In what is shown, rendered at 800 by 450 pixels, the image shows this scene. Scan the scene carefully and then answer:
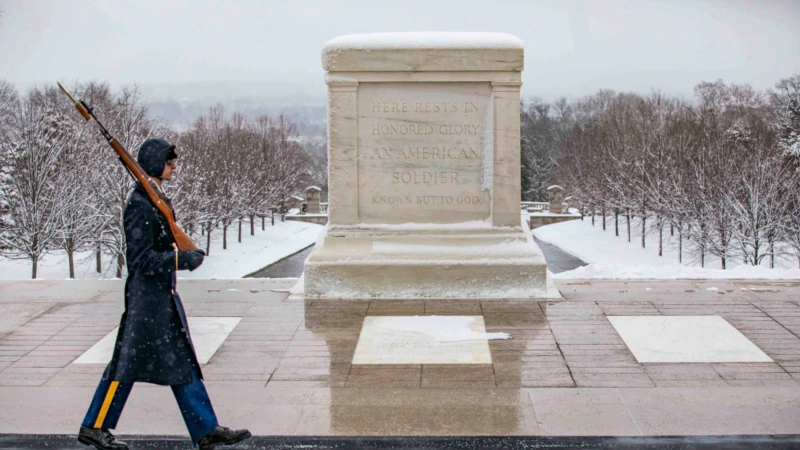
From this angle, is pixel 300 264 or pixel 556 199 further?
pixel 556 199

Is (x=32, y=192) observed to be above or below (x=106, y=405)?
above

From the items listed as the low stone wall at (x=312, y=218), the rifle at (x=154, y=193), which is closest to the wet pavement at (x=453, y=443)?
the rifle at (x=154, y=193)

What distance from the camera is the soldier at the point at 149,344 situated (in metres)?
4.64

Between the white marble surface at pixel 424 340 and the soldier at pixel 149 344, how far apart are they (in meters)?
1.91

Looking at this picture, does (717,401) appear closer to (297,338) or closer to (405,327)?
(405,327)

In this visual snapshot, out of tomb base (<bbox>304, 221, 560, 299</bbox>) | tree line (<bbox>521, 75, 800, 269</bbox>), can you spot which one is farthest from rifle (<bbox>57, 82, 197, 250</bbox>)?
tree line (<bbox>521, 75, 800, 269</bbox>)

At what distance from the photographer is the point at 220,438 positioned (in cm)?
472

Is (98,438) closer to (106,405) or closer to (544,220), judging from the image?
(106,405)

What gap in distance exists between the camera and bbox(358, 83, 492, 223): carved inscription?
8711 mm

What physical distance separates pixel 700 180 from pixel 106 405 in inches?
1425

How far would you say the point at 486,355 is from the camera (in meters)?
6.55

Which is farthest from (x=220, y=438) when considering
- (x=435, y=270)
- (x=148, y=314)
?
(x=435, y=270)

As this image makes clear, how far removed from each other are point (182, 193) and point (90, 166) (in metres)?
4.86

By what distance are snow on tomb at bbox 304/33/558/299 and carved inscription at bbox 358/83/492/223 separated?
1 cm
